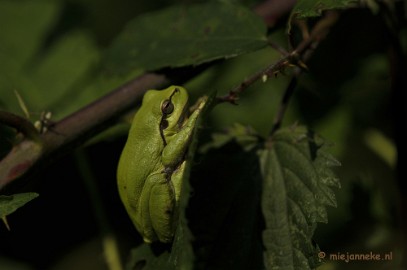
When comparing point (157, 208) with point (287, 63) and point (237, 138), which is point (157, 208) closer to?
point (237, 138)

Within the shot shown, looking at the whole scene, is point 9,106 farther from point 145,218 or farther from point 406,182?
point 406,182

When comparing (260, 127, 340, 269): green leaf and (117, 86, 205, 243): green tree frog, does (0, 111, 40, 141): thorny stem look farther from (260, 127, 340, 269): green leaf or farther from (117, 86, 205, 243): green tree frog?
(260, 127, 340, 269): green leaf

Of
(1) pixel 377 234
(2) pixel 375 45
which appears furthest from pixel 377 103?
(1) pixel 377 234

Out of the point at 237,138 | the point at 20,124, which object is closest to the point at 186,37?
the point at 237,138

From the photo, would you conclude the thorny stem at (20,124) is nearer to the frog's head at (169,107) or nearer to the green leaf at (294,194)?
the frog's head at (169,107)

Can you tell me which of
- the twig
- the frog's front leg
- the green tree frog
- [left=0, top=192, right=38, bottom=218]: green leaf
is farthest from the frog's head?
[left=0, top=192, right=38, bottom=218]: green leaf

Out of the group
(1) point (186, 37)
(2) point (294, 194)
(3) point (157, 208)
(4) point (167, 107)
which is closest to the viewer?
(2) point (294, 194)

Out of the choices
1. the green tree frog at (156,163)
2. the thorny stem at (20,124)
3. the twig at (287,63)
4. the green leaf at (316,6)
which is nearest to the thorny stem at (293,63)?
the twig at (287,63)
